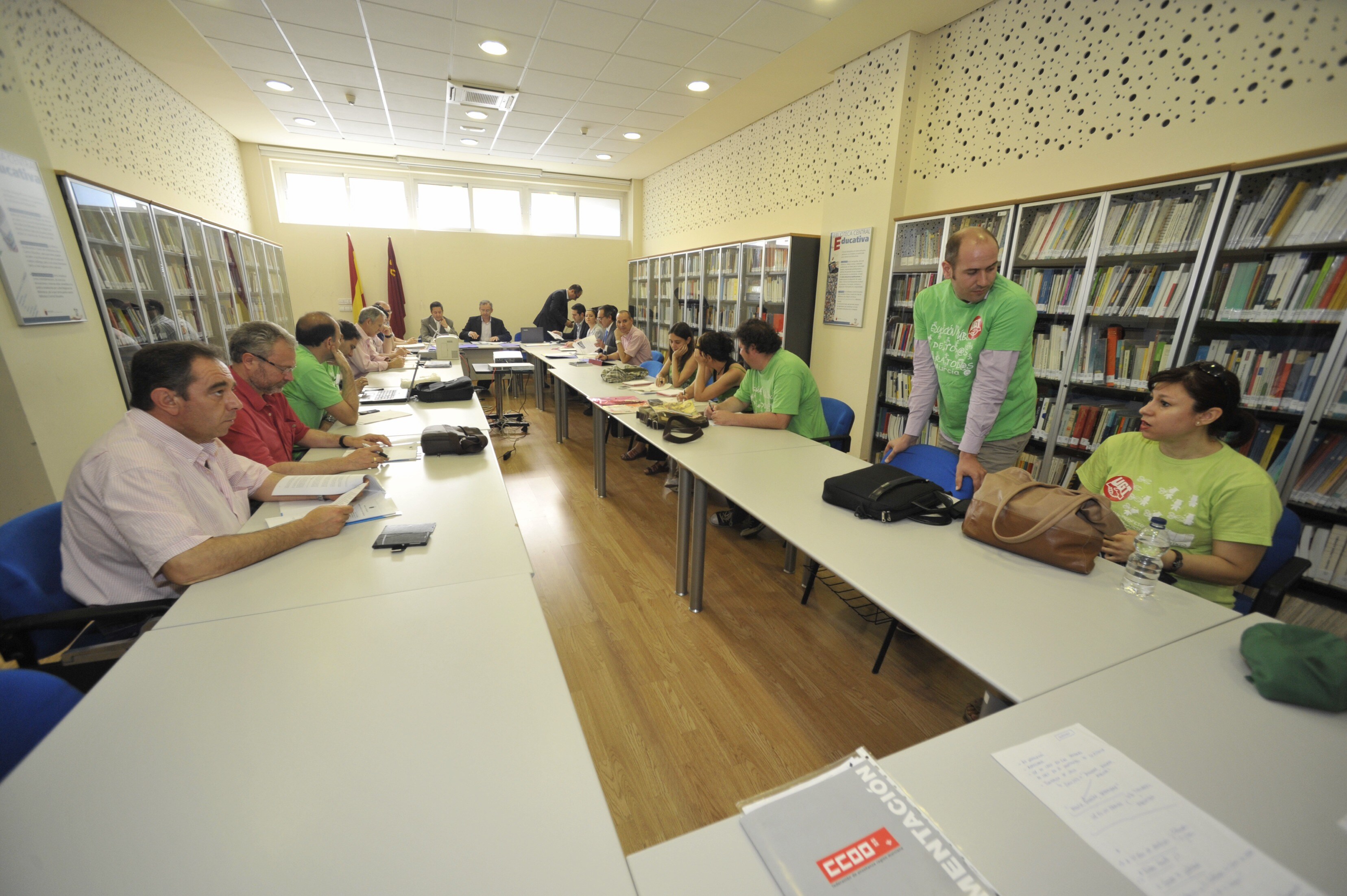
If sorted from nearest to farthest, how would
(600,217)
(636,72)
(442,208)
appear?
(636,72) → (442,208) → (600,217)

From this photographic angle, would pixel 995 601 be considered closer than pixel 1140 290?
Yes

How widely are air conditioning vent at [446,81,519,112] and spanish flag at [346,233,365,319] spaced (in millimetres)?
3706

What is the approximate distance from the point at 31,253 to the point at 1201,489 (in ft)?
17.8

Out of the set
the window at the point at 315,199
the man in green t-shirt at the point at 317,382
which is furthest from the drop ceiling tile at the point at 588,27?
the window at the point at 315,199

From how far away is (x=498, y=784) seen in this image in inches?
32.4

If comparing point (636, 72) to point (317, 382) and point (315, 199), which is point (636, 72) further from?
point (315, 199)

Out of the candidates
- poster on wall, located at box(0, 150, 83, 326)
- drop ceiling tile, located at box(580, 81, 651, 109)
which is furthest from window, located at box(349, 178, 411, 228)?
poster on wall, located at box(0, 150, 83, 326)

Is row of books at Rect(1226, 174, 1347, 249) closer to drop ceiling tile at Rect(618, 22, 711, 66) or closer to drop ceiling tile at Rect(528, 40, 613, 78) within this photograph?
drop ceiling tile at Rect(618, 22, 711, 66)

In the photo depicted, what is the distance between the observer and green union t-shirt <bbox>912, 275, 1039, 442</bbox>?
218 centimetres

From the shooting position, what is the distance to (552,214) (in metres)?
8.97

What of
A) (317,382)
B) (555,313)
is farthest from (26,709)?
(555,313)

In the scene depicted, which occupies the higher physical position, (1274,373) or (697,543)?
(1274,373)

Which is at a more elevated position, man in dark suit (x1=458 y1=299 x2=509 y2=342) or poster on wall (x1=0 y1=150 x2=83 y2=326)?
poster on wall (x1=0 y1=150 x2=83 y2=326)

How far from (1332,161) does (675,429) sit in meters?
2.99
